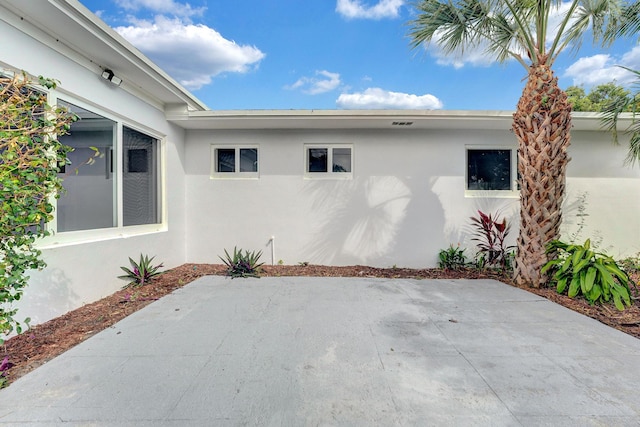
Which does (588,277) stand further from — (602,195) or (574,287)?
(602,195)

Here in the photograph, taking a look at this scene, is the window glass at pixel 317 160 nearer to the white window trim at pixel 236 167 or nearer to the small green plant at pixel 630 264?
the white window trim at pixel 236 167

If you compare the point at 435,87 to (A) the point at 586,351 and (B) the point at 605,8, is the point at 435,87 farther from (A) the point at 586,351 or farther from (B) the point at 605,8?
Result: (A) the point at 586,351

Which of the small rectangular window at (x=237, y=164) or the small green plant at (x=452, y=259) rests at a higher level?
the small rectangular window at (x=237, y=164)

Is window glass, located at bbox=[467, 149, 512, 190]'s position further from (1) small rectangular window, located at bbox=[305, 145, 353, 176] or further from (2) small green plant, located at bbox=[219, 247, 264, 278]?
(2) small green plant, located at bbox=[219, 247, 264, 278]

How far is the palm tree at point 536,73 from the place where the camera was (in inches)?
175

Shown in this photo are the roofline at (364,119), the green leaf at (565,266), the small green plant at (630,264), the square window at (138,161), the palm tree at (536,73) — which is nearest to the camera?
the green leaf at (565,266)

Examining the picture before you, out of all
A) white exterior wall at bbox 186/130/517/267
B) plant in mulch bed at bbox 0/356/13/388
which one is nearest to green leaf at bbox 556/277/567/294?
white exterior wall at bbox 186/130/517/267

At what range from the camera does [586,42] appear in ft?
15.3

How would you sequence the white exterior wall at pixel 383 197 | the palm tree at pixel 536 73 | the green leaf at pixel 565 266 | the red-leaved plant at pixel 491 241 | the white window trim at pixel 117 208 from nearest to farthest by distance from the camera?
1. the white window trim at pixel 117 208
2. the green leaf at pixel 565 266
3. the palm tree at pixel 536 73
4. the red-leaved plant at pixel 491 241
5. the white exterior wall at pixel 383 197

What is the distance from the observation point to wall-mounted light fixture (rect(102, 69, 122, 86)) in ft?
13.3

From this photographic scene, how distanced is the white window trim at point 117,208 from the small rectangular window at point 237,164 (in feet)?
3.49

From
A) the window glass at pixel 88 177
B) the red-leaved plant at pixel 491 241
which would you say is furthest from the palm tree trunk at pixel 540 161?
the window glass at pixel 88 177

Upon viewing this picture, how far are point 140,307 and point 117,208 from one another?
1.74m

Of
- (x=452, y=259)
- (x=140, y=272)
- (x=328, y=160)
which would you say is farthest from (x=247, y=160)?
(x=452, y=259)
